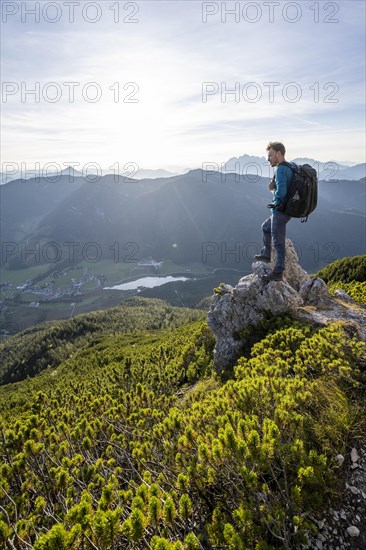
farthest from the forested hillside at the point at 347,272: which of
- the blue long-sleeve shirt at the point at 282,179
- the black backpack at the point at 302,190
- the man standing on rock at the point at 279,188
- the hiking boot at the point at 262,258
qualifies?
the blue long-sleeve shirt at the point at 282,179

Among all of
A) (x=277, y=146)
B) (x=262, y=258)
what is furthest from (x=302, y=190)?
(x=262, y=258)

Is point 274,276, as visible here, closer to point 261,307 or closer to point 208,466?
point 261,307

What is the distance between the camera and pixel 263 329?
40.7 ft

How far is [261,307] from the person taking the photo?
13.0m

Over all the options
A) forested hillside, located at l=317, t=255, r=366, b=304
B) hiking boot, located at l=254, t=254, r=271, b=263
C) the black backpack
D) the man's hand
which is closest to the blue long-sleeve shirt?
the black backpack

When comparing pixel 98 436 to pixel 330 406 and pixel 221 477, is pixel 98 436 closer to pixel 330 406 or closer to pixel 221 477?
pixel 221 477

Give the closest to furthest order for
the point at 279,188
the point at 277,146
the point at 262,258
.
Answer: the point at 279,188 → the point at 277,146 → the point at 262,258

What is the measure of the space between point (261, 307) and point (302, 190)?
5474mm

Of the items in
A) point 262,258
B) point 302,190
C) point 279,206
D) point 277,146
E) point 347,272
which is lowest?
point 347,272

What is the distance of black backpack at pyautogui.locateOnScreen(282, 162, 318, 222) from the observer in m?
8.95

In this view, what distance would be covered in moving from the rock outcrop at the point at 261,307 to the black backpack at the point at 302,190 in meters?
4.23

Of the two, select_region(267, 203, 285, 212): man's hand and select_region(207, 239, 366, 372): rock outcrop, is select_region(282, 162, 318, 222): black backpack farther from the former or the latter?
select_region(207, 239, 366, 372): rock outcrop

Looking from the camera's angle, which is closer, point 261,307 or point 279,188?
point 279,188

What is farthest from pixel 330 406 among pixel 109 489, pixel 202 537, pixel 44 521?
pixel 44 521
